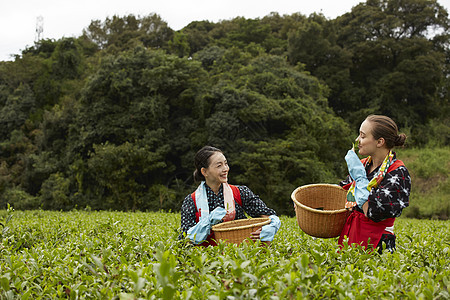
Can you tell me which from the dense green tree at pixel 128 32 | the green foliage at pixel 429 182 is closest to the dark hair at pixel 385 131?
the green foliage at pixel 429 182

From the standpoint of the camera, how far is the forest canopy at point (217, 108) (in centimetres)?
1712

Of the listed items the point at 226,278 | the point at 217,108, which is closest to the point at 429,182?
the point at 217,108

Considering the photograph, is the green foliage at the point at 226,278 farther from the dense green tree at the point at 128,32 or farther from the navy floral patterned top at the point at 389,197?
the dense green tree at the point at 128,32

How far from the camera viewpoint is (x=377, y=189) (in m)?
2.47

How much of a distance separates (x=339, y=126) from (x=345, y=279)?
60.0 feet

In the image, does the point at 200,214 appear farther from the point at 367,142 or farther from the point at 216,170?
the point at 367,142

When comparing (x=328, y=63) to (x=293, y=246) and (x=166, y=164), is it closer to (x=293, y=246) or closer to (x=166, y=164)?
(x=166, y=164)

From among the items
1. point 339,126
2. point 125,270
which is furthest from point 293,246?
point 339,126

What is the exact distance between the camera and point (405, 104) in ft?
82.4

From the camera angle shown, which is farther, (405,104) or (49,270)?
(405,104)

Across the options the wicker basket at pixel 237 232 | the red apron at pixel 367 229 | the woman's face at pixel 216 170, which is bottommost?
the red apron at pixel 367 229

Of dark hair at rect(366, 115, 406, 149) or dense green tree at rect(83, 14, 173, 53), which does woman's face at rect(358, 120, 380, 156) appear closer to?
dark hair at rect(366, 115, 406, 149)

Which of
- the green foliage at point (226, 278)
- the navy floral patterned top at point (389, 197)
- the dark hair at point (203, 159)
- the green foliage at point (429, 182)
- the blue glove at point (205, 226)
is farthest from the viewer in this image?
the green foliage at point (429, 182)

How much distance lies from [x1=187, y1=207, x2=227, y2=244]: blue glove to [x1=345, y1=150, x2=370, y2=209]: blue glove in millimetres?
830
